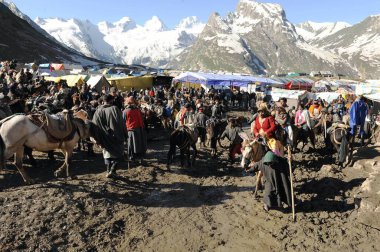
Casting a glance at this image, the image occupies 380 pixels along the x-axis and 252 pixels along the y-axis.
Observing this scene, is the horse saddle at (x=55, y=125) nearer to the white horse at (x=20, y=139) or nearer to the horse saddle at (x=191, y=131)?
the white horse at (x=20, y=139)

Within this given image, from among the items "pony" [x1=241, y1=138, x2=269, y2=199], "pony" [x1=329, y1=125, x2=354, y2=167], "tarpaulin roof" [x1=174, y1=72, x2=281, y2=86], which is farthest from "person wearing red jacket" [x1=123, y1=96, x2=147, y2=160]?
"tarpaulin roof" [x1=174, y1=72, x2=281, y2=86]

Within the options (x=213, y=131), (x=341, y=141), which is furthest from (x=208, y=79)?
(x=341, y=141)

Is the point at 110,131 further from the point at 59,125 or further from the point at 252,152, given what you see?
the point at 252,152

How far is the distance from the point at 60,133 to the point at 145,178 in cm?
262

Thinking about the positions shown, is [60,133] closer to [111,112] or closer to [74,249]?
[111,112]

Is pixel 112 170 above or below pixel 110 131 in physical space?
below

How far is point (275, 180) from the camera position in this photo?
24.3 ft

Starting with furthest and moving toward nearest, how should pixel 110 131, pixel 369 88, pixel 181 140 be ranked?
1. pixel 369 88
2. pixel 181 140
3. pixel 110 131

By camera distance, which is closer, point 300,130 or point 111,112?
point 111,112

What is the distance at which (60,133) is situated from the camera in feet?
28.6

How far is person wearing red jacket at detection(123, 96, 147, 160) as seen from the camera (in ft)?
31.9

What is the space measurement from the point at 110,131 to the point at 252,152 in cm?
376

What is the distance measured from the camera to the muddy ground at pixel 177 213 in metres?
6.25

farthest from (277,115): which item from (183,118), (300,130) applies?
(183,118)
